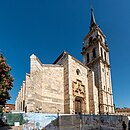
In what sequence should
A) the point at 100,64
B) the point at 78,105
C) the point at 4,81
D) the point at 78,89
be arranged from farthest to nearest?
the point at 100,64
the point at 78,105
the point at 78,89
the point at 4,81

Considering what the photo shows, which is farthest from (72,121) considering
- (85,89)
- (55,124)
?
(85,89)

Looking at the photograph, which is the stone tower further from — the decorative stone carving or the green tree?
the green tree

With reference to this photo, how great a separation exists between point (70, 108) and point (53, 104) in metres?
2.41

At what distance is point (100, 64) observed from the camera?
28938 mm

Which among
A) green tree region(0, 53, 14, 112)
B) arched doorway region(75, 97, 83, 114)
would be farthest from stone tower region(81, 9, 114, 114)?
green tree region(0, 53, 14, 112)

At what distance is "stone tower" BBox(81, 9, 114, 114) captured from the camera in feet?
89.2

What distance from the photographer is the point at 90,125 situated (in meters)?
13.9

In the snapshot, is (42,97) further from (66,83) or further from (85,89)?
(85,89)

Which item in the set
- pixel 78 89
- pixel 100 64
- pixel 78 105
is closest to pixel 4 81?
pixel 78 89

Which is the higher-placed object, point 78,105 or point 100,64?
point 100,64

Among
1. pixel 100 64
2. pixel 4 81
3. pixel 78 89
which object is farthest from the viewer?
pixel 100 64

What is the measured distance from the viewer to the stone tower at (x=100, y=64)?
2718cm

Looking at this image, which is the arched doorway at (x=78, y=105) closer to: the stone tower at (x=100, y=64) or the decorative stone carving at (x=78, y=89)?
the decorative stone carving at (x=78, y=89)

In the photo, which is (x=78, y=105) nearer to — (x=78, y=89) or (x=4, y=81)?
(x=78, y=89)
